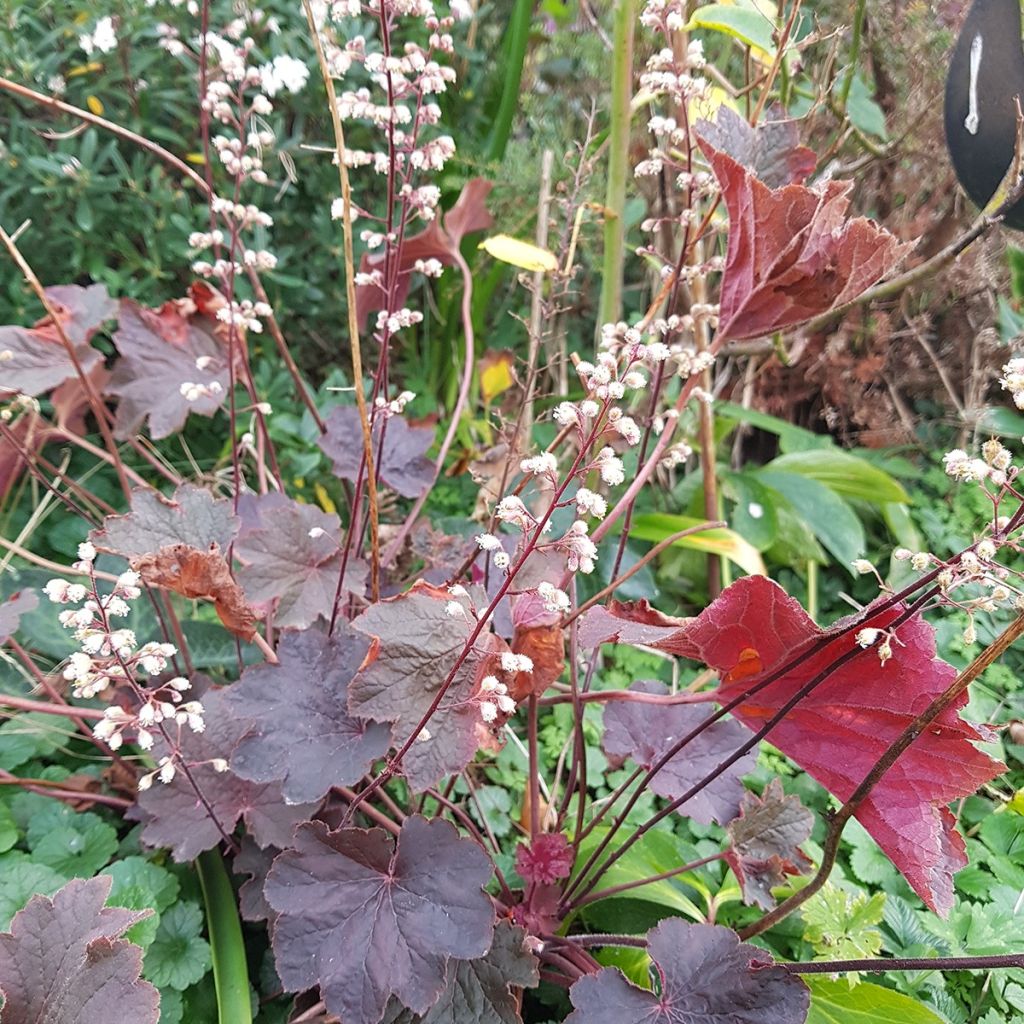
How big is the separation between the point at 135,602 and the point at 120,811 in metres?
0.31

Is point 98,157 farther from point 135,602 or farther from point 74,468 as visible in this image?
point 135,602

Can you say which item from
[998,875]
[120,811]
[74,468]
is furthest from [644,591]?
[74,468]

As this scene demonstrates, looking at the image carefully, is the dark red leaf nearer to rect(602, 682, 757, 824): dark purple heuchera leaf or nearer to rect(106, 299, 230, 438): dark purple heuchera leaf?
rect(106, 299, 230, 438): dark purple heuchera leaf

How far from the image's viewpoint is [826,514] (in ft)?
4.46

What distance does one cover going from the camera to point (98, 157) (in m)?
1.31

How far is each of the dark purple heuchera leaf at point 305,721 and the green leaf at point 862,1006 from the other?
48 cm

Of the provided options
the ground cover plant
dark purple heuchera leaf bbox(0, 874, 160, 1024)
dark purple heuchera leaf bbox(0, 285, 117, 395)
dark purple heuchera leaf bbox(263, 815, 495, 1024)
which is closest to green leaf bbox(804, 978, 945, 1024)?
the ground cover plant

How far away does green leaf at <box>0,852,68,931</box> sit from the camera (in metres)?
0.73

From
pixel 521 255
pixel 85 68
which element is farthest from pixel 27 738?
pixel 85 68

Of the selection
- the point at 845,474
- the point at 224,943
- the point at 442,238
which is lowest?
the point at 224,943

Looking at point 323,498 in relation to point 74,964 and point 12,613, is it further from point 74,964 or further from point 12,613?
point 74,964

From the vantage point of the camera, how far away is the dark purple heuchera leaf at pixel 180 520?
0.76m

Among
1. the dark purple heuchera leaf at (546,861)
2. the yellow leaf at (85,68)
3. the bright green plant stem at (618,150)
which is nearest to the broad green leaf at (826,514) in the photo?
the bright green plant stem at (618,150)

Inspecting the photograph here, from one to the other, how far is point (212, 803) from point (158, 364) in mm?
610
